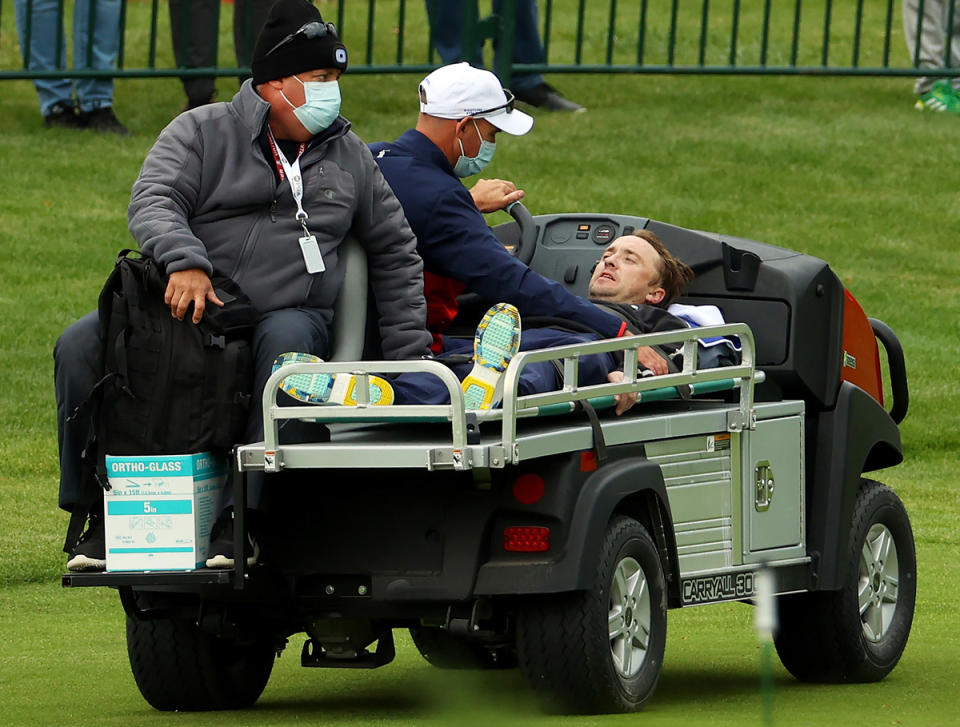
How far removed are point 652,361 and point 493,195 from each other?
1.08 m

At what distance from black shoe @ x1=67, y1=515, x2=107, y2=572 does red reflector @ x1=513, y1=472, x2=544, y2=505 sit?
45.4 inches

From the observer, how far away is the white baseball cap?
712 centimetres

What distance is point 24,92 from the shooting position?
19828mm

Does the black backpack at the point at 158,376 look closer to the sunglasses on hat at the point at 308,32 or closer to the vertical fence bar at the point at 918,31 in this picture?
the sunglasses on hat at the point at 308,32

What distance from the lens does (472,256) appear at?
6895mm

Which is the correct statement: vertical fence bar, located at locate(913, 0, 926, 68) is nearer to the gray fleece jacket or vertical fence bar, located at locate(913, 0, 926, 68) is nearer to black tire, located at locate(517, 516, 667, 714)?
the gray fleece jacket

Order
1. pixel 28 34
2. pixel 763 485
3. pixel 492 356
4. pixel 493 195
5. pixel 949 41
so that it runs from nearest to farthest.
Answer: pixel 492 356
pixel 763 485
pixel 493 195
pixel 28 34
pixel 949 41

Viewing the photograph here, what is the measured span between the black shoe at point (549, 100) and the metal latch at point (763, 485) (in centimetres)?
1220

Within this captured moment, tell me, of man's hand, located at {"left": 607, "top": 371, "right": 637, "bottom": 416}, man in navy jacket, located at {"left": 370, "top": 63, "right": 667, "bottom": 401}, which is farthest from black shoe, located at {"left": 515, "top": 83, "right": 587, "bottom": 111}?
man's hand, located at {"left": 607, "top": 371, "right": 637, "bottom": 416}

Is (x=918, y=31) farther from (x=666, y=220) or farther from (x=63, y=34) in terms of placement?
(x=63, y=34)

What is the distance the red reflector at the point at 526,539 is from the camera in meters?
6.20

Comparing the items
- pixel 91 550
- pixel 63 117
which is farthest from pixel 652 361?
pixel 63 117

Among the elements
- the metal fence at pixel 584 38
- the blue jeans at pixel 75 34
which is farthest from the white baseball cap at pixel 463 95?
the blue jeans at pixel 75 34

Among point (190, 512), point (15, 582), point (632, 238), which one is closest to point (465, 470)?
point (190, 512)
